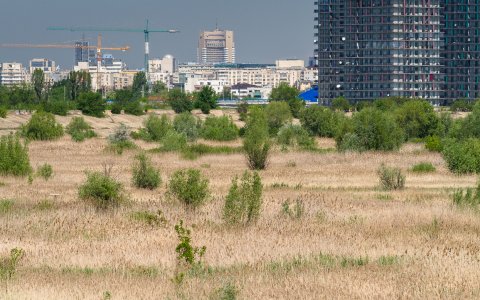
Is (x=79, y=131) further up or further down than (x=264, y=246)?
further up

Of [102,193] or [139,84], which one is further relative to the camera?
[139,84]

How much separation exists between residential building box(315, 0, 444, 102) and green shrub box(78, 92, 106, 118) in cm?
4826

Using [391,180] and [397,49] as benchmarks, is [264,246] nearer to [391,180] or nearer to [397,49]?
[391,180]

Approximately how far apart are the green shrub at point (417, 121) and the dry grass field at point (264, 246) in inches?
1612

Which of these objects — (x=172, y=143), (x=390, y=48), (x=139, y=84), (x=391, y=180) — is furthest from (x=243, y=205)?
(x=139, y=84)

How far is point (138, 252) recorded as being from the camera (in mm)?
21438

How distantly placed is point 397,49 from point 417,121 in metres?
70.3

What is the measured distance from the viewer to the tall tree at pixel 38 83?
435 feet

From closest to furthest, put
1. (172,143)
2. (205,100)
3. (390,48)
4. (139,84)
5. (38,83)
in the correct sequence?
(172,143), (205,100), (38,83), (390,48), (139,84)

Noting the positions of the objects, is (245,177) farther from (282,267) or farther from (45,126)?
(45,126)

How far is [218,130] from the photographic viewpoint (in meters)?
75.6

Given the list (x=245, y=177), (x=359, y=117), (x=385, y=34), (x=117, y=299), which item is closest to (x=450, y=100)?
(x=385, y=34)

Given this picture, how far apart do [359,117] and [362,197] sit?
103ft

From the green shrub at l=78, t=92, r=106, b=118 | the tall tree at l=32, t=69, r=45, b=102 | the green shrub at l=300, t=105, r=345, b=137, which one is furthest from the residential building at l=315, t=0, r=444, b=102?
the green shrub at l=300, t=105, r=345, b=137
